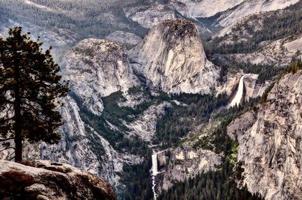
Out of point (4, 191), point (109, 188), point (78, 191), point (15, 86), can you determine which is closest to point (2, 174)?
point (4, 191)

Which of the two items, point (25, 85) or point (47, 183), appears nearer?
point (47, 183)

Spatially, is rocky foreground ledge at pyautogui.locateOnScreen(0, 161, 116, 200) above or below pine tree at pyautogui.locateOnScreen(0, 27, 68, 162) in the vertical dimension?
below

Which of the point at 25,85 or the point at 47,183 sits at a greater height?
the point at 25,85

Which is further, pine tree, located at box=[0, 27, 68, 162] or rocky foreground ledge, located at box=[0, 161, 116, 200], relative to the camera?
pine tree, located at box=[0, 27, 68, 162]

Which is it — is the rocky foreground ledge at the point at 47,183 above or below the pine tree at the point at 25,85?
below

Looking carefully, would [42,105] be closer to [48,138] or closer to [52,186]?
[48,138]
